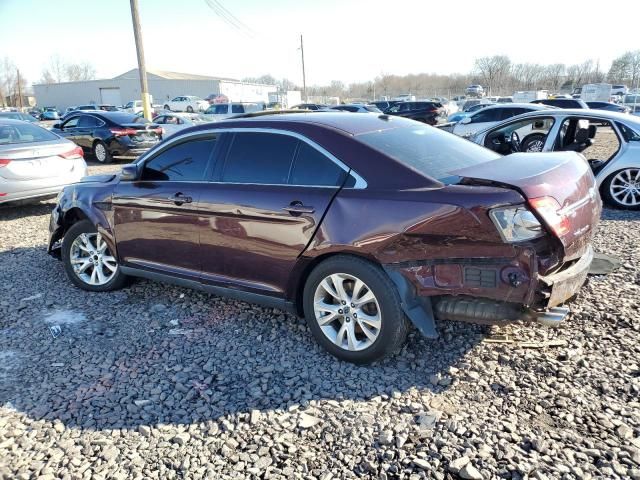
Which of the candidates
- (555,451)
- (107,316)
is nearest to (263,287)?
(107,316)

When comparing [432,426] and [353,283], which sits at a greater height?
[353,283]

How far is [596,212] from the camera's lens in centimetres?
347

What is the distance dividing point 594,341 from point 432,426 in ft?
5.15

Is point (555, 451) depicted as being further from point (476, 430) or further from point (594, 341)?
point (594, 341)

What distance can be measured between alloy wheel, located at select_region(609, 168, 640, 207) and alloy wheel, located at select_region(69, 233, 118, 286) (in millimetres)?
7014

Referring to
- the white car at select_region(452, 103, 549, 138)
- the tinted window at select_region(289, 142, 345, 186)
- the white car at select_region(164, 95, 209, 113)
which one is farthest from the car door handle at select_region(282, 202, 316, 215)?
the white car at select_region(164, 95, 209, 113)

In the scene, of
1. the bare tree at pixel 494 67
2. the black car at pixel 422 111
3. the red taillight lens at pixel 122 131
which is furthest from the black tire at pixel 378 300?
the bare tree at pixel 494 67

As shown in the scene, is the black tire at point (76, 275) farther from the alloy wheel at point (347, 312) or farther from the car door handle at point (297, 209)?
the alloy wheel at point (347, 312)

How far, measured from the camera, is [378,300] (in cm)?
320

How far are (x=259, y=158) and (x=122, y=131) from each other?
1166cm

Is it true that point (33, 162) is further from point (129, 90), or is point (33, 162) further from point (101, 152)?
point (129, 90)

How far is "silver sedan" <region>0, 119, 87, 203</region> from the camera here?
741 centimetres

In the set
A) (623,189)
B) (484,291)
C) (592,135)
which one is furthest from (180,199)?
(592,135)

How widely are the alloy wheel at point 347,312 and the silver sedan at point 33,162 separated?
241 inches
